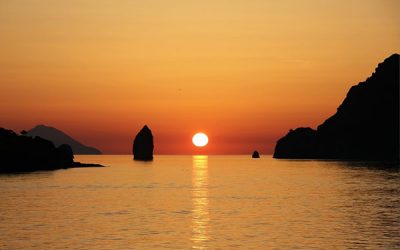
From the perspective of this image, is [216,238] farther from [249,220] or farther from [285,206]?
[285,206]

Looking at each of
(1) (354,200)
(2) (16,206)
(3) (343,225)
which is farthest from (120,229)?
(1) (354,200)

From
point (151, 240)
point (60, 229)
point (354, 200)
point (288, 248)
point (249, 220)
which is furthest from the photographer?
point (354, 200)

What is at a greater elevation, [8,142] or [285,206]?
[8,142]

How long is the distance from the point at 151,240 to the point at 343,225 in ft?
65.6

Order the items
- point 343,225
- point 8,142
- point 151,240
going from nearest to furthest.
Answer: point 151,240 → point 343,225 → point 8,142

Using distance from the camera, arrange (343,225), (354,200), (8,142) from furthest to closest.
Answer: (8,142) → (354,200) → (343,225)

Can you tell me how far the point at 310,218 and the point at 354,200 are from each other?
1049 inches

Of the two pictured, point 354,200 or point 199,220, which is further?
point 354,200

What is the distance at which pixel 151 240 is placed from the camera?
51.0m

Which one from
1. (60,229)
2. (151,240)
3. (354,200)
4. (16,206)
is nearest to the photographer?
(151,240)

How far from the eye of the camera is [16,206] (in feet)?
263

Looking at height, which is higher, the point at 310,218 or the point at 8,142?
the point at 8,142

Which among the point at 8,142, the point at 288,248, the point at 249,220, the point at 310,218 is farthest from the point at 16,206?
the point at 8,142

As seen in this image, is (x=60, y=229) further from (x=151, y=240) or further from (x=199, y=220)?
(x=199, y=220)
